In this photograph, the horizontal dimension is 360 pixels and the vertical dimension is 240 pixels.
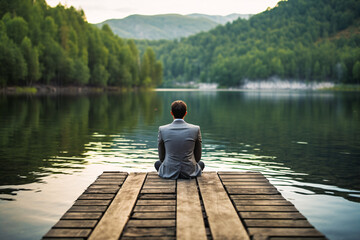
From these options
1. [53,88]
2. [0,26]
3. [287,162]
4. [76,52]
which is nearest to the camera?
[287,162]

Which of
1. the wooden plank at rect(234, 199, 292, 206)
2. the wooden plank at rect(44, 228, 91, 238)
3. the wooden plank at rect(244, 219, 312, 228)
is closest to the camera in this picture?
the wooden plank at rect(44, 228, 91, 238)

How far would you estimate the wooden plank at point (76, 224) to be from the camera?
20.5 ft

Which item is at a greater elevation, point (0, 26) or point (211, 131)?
point (0, 26)

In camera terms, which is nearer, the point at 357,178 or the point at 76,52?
the point at 357,178

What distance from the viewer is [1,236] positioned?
7.54 metres

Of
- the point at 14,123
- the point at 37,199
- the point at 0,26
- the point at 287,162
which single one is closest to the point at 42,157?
the point at 37,199

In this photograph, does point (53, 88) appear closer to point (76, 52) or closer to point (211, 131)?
point (76, 52)

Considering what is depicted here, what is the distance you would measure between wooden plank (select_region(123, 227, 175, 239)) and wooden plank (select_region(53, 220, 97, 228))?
0.66 meters

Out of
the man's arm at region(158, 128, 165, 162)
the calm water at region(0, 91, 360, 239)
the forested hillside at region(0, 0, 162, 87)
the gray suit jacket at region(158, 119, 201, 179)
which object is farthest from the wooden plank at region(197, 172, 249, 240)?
the forested hillside at region(0, 0, 162, 87)

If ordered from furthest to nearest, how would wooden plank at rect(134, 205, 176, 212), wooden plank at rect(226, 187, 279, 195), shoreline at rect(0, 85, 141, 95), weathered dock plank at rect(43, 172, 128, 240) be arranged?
1. shoreline at rect(0, 85, 141, 95)
2. wooden plank at rect(226, 187, 279, 195)
3. wooden plank at rect(134, 205, 176, 212)
4. weathered dock plank at rect(43, 172, 128, 240)

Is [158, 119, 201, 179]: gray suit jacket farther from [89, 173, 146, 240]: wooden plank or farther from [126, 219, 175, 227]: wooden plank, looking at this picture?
[126, 219, 175, 227]: wooden plank

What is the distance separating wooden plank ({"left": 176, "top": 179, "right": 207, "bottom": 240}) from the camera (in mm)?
5867

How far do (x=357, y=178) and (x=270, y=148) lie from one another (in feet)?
21.4

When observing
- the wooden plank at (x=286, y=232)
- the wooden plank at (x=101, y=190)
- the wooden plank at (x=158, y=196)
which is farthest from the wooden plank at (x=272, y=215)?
the wooden plank at (x=101, y=190)
